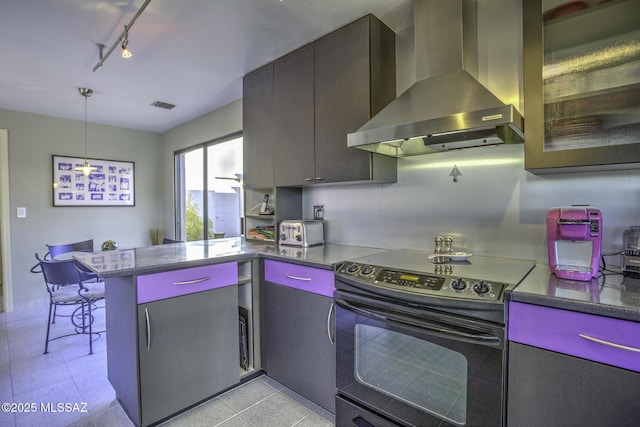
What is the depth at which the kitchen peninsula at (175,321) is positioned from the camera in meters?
1.69

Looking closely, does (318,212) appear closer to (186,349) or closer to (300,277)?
(300,277)

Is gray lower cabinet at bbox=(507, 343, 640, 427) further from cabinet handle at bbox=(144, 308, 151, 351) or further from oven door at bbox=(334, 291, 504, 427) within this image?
cabinet handle at bbox=(144, 308, 151, 351)

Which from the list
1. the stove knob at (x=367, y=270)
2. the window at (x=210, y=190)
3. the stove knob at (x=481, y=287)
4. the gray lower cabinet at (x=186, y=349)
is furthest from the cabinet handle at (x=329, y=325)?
the window at (x=210, y=190)

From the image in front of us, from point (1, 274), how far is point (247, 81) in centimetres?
410

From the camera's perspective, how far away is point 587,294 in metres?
1.10

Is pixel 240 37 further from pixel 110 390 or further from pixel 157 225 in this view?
pixel 157 225

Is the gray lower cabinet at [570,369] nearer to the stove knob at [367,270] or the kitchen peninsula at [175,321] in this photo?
the stove knob at [367,270]

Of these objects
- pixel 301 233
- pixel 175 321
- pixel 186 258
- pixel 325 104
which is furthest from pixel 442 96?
pixel 175 321

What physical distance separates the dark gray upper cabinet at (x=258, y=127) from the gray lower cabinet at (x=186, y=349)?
1.11 meters

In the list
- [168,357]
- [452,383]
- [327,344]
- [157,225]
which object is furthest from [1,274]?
[452,383]

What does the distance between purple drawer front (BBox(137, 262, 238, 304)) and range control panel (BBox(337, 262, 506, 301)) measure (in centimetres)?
84

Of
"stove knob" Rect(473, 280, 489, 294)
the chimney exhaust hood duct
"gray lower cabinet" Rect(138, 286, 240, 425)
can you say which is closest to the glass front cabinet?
the chimney exhaust hood duct

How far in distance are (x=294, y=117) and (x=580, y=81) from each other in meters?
1.73

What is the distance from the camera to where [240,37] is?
222 centimetres
